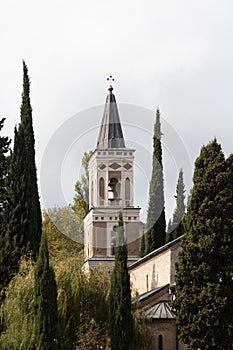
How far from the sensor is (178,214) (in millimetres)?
47281

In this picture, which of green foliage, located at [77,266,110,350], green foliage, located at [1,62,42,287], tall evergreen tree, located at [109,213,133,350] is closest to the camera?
tall evergreen tree, located at [109,213,133,350]

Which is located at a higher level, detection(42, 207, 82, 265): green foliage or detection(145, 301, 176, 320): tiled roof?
detection(42, 207, 82, 265): green foliage

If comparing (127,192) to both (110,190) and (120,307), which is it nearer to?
(110,190)

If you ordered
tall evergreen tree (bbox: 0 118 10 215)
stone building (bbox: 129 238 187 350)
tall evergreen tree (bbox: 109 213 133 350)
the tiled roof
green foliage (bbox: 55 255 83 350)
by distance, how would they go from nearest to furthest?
green foliage (bbox: 55 255 83 350) → tall evergreen tree (bbox: 109 213 133 350) → stone building (bbox: 129 238 187 350) → the tiled roof → tall evergreen tree (bbox: 0 118 10 215)

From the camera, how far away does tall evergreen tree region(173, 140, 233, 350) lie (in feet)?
85.6

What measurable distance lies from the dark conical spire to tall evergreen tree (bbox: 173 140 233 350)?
44.6 ft

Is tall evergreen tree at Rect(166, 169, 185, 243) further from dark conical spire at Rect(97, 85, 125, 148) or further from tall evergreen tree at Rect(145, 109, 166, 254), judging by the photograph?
dark conical spire at Rect(97, 85, 125, 148)

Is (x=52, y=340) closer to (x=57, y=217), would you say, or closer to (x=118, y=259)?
(x=118, y=259)

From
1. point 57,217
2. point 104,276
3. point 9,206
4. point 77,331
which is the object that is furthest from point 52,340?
point 57,217

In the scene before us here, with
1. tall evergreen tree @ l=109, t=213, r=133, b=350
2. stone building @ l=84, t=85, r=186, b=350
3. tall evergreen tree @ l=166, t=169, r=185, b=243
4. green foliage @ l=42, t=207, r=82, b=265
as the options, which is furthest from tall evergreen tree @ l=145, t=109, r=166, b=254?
tall evergreen tree @ l=109, t=213, r=133, b=350

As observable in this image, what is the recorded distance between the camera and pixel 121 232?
28484 mm

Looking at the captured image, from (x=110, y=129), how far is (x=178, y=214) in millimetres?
8547

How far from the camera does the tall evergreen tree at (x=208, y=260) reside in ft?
85.6

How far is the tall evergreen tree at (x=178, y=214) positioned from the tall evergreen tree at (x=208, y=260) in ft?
51.3
